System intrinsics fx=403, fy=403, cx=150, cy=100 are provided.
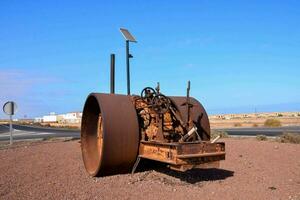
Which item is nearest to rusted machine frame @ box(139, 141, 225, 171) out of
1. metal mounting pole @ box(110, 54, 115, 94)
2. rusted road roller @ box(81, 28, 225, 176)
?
rusted road roller @ box(81, 28, 225, 176)

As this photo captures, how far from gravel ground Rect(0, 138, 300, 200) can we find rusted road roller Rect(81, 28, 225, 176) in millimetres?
473

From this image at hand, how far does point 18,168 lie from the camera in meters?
11.0

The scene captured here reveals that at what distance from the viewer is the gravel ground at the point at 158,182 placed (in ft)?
24.0

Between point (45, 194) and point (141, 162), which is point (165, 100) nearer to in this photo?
point (141, 162)

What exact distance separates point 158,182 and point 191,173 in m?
1.40

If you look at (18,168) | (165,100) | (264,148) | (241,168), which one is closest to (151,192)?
(165,100)

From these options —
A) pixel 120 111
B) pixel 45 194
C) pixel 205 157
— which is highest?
pixel 120 111

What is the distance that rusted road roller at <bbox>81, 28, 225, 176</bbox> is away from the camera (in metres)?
7.94

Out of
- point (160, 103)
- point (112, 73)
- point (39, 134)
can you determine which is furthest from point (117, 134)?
point (39, 134)

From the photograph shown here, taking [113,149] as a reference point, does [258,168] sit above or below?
below

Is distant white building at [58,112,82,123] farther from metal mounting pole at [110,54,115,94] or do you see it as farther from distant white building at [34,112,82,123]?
metal mounting pole at [110,54,115,94]

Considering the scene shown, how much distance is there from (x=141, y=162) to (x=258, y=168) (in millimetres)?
3202

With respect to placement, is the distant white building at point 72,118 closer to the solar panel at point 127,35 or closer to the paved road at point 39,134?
the paved road at point 39,134

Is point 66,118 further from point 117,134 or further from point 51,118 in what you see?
point 117,134
